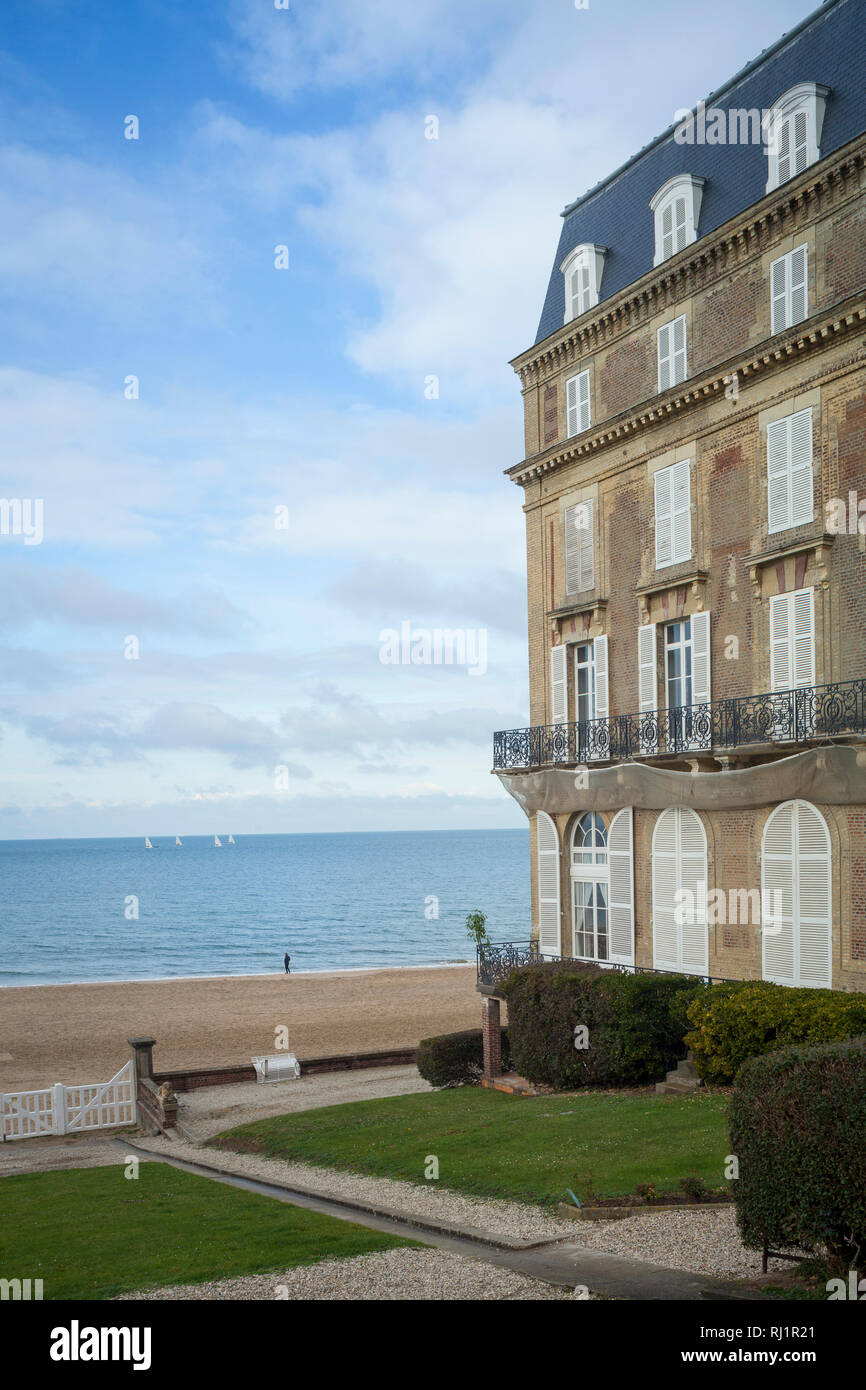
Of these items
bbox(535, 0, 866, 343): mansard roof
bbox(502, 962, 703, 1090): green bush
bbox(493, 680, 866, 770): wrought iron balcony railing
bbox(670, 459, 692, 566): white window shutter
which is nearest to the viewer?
bbox(493, 680, 866, 770): wrought iron balcony railing

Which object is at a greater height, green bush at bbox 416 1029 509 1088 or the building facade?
the building facade

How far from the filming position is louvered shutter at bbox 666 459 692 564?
77.5 feet

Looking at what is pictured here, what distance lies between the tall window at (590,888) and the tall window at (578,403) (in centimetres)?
964

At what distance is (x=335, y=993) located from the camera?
197 ft

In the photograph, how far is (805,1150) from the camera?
8.20 meters

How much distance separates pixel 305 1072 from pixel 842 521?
1964cm

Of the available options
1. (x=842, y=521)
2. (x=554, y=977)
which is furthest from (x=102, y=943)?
(x=842, y=521)

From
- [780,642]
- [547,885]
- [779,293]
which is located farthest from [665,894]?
[779,293]

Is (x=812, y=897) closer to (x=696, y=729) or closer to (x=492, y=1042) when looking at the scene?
(x=696, y=729)

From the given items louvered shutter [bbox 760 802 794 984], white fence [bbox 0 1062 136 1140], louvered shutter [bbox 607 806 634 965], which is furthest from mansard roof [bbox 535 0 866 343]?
white fence [bbox 0 1062 136 1140]

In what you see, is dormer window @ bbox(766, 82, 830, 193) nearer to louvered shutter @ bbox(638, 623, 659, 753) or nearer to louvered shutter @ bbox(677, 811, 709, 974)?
louvered shutter @ bbox(638, 623, 659, 753)

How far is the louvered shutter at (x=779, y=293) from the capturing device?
21297mm

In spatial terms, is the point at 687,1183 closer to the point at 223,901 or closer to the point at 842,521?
the point at 842,521

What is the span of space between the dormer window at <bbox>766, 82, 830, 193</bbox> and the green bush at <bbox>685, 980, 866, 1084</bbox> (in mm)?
15249
